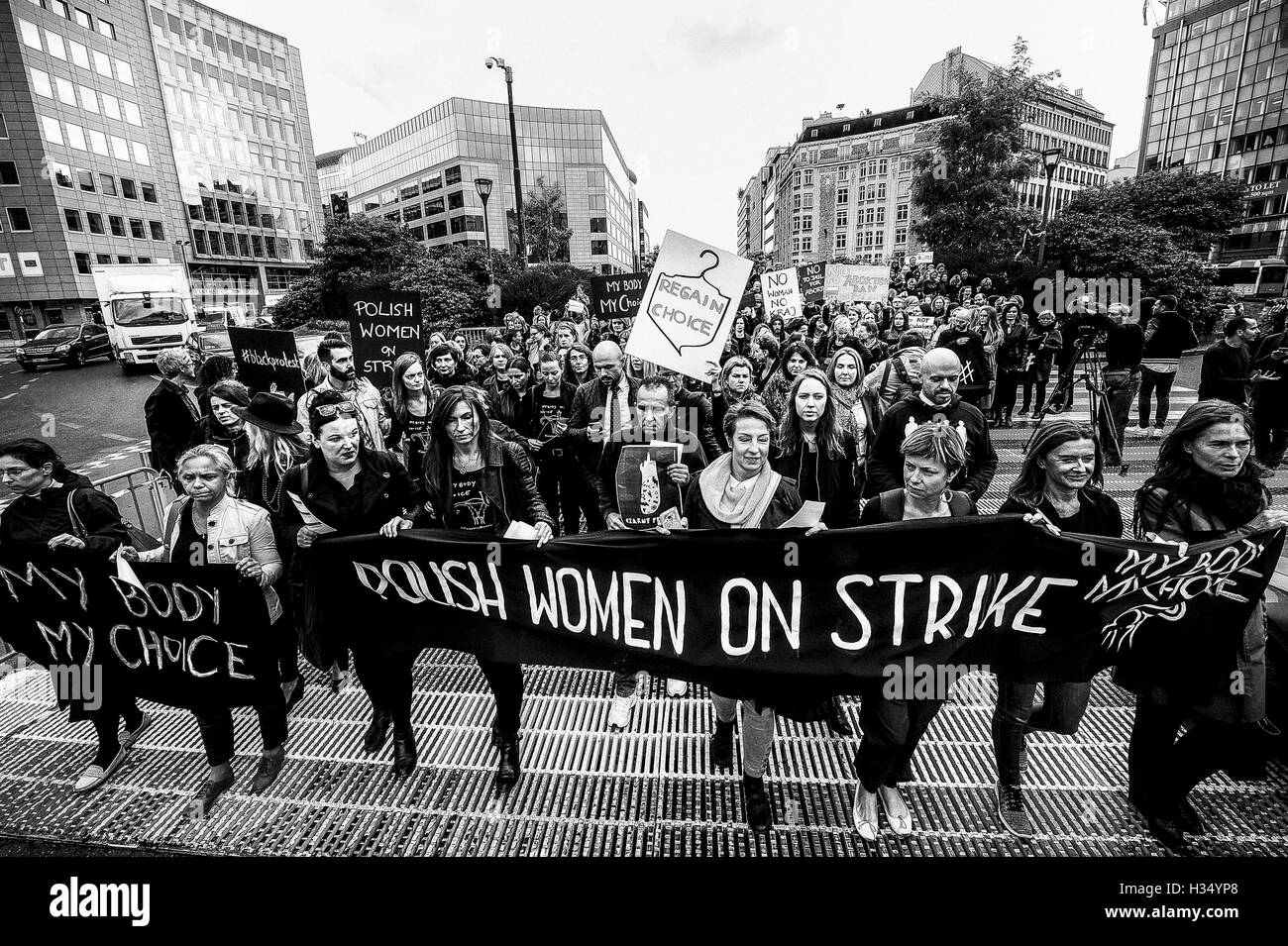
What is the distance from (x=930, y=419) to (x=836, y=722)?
193 centimetres

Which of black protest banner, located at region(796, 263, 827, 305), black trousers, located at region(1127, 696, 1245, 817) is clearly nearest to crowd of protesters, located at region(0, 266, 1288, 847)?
black trousers, located at region(1127, 696, 1245, 817)

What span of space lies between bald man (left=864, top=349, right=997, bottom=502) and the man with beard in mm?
3959

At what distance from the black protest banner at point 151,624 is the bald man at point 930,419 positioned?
367cm

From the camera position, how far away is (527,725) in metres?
3.70

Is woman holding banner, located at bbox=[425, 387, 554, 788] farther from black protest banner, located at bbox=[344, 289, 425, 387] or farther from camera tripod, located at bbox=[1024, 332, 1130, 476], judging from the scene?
camera tripod, located at bbox=[1024, 332, 1130, 476]

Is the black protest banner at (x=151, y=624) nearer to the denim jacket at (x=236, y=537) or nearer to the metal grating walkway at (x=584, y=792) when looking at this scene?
the denim jacket at (x=236, y=537)

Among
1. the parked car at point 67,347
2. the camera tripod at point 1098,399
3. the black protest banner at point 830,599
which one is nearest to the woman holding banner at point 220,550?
the black protest banner at point 830,599

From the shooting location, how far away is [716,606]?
9.39 ft

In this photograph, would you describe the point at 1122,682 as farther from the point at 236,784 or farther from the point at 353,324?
the point at 353,324

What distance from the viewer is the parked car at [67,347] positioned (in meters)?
22.7

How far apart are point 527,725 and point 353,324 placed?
5004 mm

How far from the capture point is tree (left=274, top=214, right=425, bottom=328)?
32375 millimetres

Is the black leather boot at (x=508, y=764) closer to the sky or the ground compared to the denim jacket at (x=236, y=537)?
closer to the ground

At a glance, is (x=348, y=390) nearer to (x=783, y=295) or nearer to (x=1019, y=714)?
(x=1019, y=714)
